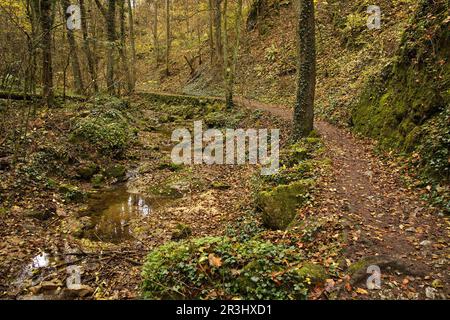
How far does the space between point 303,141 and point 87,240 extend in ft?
23.4

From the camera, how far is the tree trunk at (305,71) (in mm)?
10977

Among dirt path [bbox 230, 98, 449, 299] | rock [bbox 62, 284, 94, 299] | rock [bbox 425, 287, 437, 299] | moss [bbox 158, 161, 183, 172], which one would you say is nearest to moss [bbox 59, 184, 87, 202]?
moss [bbox 158, 161, 183, 172]

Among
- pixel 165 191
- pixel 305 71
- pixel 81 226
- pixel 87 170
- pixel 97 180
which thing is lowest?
pixel 81 226

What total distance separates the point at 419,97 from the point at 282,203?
16.4 feet

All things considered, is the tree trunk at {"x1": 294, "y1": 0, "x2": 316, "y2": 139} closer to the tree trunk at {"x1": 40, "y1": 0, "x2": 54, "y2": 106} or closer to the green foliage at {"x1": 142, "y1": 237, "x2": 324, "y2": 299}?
the green foliage at {"x1": 142, "y1": 237, "x2": 324, "y2": 299}

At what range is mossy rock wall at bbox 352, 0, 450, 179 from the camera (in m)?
7.96

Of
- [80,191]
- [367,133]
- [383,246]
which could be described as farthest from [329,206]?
[80,191]

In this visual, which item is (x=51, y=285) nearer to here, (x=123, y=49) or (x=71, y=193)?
(x=71, y=193)

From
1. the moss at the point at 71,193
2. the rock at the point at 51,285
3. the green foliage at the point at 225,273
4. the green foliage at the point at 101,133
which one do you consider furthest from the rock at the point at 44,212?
the green foliage at the point at 225,273

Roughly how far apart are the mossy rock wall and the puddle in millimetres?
7281

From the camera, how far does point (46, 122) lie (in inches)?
504

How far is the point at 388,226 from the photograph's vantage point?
6.42 meters

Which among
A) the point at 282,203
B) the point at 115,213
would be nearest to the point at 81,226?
the point at 115,213

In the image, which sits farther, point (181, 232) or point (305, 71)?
point (305, 71)
